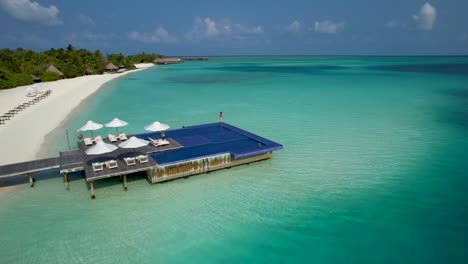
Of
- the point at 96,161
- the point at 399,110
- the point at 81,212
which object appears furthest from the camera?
the point at 399,110

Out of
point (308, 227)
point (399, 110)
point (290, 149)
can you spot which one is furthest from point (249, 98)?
point (308, 227)

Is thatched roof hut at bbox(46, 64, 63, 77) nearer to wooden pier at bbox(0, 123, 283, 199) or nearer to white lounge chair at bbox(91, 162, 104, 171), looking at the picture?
wooden pier at bbox(0, 123, 283, 199)

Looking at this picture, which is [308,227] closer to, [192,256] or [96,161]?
[192,256]

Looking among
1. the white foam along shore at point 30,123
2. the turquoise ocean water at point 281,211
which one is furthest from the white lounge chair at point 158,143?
the white foam along shore at point 30,123

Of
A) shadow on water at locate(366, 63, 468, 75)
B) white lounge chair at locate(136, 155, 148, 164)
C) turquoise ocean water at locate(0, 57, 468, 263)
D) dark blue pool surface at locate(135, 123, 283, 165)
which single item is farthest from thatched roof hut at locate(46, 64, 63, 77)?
shadow on water at locate(366, 63, 468, 75)

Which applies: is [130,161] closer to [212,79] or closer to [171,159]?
[171,159]

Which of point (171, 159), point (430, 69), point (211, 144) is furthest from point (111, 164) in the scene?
point (430, 69)

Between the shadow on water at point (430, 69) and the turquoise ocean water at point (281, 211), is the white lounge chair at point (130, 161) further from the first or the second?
the shadow on water at point (430, 69)
